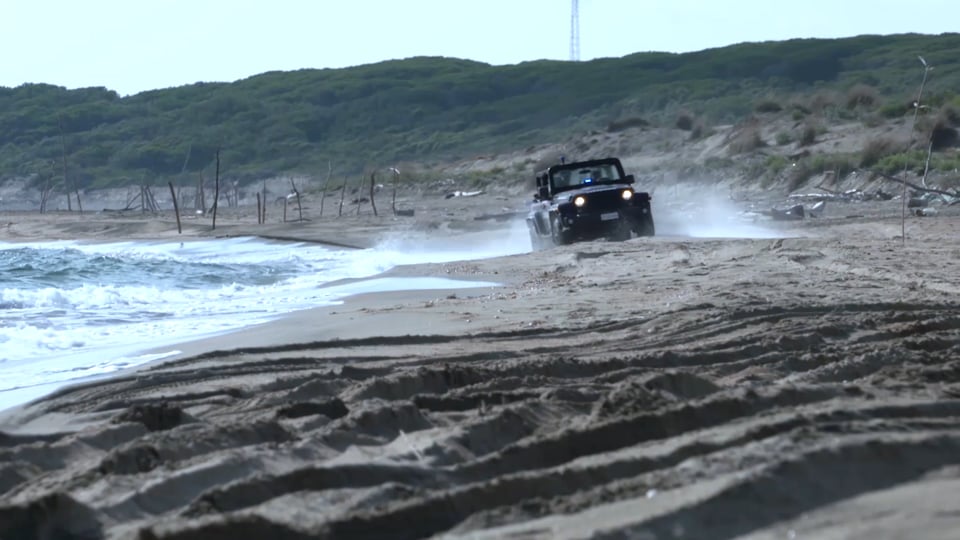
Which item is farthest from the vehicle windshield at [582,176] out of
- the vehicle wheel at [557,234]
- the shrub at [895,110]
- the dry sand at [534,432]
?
the shrub at [895,110]

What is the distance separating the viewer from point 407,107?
293 ft

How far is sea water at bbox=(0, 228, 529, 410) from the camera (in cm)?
962

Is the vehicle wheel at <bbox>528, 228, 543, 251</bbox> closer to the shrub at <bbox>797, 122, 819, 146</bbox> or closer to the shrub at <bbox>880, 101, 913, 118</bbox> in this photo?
the shrub at <bbox>797, 122, 819, 146</bbox>

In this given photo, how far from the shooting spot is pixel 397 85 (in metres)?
94.6

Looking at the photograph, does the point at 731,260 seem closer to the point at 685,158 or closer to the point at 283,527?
the point at 283,527

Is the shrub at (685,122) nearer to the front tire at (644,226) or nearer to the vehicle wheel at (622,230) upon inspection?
the front tire at (644,226)

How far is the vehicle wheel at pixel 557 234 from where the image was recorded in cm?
2016

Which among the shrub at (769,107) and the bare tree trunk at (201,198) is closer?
the shrub at (769,107)

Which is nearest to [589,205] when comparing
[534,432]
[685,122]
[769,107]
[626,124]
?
[534,432]

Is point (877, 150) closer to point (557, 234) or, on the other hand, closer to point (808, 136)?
point (808, 136)

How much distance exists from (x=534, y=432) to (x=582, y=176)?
16.3 m

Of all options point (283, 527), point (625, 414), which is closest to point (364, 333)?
point (625, 414)

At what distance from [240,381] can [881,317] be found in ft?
12.8

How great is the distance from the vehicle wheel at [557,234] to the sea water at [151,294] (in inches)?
91.1
